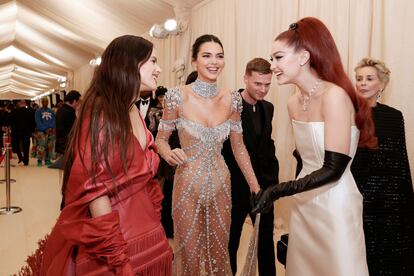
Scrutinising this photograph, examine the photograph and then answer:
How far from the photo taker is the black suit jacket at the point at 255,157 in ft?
8.30

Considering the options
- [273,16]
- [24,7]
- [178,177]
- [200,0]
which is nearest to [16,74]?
[24,7]

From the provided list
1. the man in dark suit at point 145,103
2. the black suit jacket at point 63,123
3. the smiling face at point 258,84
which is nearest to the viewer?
the smiling face at point 258,84

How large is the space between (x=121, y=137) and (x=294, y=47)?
0.80m

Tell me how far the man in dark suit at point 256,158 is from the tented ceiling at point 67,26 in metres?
4.16

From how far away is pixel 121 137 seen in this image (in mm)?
1274

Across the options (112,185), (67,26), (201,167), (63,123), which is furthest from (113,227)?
(67,26)

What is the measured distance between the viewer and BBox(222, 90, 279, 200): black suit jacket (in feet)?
8.30

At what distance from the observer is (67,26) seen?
32.2 feet

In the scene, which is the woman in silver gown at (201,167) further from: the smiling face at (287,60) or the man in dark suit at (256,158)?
the smiling face at (287,60)

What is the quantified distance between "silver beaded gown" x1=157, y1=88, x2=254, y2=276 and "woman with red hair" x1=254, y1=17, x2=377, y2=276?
57 cm

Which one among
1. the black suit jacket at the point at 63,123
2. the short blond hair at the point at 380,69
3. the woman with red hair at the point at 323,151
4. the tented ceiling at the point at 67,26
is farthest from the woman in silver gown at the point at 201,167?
the tented ceiling at the point at 67,26

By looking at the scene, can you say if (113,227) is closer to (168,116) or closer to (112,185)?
(112,185)

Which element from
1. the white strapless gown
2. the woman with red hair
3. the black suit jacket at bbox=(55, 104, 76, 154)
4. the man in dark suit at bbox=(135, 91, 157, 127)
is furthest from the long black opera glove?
the black suit jacket at bbox=(55, 104, 76, 154)

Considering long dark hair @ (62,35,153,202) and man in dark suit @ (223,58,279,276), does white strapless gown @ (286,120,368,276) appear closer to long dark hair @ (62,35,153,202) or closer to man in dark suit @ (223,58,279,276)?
long dark hair @ (62,35,153,202)
